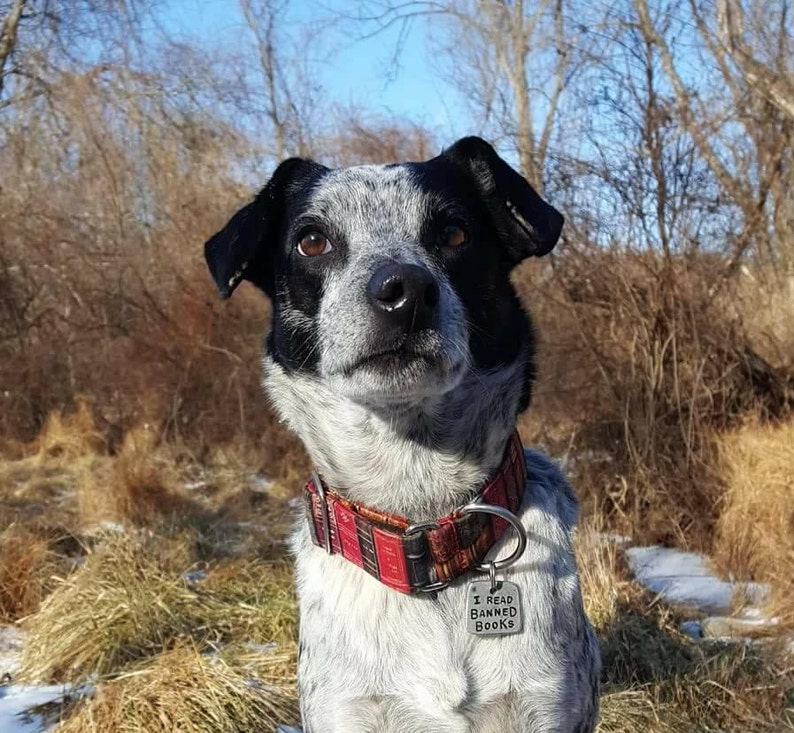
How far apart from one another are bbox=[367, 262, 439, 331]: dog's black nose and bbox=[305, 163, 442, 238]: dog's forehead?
1.08ft

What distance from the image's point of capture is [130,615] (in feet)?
12.5

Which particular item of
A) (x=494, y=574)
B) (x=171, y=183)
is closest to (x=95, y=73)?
(x=171, y=183)

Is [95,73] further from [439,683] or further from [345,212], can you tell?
[439,683]

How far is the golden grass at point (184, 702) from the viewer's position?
2934 millimetres

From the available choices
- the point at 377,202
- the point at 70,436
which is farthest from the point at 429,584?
the point at 70,436

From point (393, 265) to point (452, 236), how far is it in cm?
36

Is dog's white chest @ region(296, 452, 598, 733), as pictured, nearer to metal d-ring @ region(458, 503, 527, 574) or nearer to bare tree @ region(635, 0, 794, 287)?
metal d-ring @ region(458, 503, 527, 574)

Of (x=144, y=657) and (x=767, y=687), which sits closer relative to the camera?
(x=767, y=687)

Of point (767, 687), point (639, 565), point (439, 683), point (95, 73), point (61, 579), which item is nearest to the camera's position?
point (439, 683)

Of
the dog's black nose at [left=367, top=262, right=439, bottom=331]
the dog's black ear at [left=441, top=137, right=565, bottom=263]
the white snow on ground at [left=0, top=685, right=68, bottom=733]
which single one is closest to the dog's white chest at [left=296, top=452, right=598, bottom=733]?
the dog's black nose at [left=367, top=262, right=439, bottom=331]

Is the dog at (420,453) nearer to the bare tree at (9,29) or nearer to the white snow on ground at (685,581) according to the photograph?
the white snow on ground at (685,581)

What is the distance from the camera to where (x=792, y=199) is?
5.64 m

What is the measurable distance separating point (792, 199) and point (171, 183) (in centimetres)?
723

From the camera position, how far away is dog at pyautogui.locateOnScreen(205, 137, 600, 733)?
177 cm
